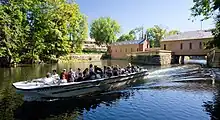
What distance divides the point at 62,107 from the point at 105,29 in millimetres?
84121

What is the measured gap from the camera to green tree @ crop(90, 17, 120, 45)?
97.4m

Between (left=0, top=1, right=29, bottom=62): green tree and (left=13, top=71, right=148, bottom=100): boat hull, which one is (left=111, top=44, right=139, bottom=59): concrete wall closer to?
(left=0, top=1, right=29, bottom=62): green tree

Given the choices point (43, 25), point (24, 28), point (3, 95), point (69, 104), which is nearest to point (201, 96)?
point (69, 104)

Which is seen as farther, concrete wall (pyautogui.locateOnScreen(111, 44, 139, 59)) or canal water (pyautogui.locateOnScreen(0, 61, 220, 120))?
concrete wall (pyautogui.locateOnScreen(111, 44, 139, 59))

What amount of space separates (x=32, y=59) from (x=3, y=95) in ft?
111

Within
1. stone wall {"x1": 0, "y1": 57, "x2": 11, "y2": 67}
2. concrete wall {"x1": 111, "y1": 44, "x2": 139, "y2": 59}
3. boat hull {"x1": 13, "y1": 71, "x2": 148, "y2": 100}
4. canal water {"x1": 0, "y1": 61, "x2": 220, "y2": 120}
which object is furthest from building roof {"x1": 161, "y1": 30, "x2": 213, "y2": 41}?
stone wall {"x1": 0, "y1": 57, "x2": 11, "y2": 67}

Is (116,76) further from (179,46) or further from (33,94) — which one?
(179,46)

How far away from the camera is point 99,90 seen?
18.6 metres

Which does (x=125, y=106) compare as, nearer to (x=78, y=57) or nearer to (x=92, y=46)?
(x=78, y=57)

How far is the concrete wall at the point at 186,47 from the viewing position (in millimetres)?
50688

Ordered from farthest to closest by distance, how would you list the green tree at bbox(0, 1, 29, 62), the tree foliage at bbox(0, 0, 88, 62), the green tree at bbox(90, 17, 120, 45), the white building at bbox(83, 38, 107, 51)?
the white building at bbox(83, 38, 107, 51) < the green tree at bbox(90, 17, 120, 45) < the tree foliage at bbox(0, 0, 88, 62) < the green tree at bbox(0, 1, 29, 62)

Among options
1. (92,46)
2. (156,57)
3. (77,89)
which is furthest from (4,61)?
(92,46)

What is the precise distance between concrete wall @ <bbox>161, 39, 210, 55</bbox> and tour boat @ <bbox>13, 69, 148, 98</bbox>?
3565cm

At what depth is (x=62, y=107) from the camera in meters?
14.4
